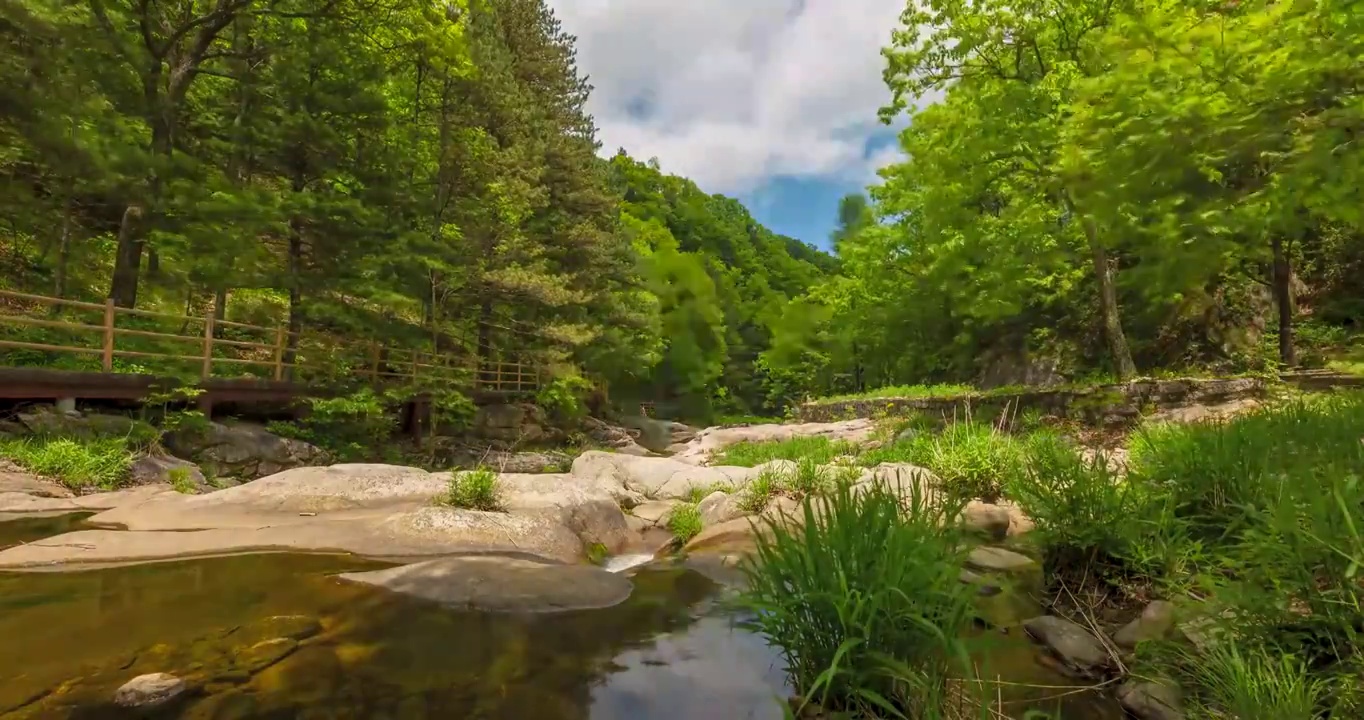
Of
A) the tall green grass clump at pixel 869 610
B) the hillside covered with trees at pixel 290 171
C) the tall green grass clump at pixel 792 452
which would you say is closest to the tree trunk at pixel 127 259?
the hillside covered with trees at pixel 290 171

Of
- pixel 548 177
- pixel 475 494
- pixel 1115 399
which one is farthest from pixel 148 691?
pixel 548 177

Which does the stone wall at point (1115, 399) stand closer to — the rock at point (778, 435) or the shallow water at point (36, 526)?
the rock at point (778, 435)

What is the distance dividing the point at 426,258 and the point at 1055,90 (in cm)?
1421

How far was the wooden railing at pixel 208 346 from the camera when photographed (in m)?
10.6

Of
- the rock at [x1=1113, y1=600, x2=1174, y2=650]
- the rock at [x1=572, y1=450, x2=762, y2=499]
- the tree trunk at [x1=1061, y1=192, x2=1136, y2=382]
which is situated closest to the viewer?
the rock at [x1=1113, y1=600, x2=1174, y2=650]

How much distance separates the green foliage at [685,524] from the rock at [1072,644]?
434 cm

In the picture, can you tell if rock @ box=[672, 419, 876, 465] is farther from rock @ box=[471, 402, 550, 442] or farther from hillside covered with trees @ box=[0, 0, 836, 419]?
rock @ box=[471, 402, 550, 442]

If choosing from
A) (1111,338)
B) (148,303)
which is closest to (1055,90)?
(1111,338)

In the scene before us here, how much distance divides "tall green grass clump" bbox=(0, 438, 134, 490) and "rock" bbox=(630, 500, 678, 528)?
786 centimetres

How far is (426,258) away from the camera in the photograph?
47.0 feet

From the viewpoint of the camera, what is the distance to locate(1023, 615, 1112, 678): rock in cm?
364

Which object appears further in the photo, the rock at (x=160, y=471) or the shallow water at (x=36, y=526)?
the rock at (x=160, y=471)

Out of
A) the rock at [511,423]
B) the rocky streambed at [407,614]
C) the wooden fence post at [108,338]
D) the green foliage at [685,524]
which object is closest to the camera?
the rocky streambed at [407,614]

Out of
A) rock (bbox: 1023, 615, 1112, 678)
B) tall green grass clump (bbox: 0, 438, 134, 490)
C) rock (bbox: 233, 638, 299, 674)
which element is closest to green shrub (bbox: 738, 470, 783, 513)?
rock (bbox: 1023, 615, 1112, 678)
